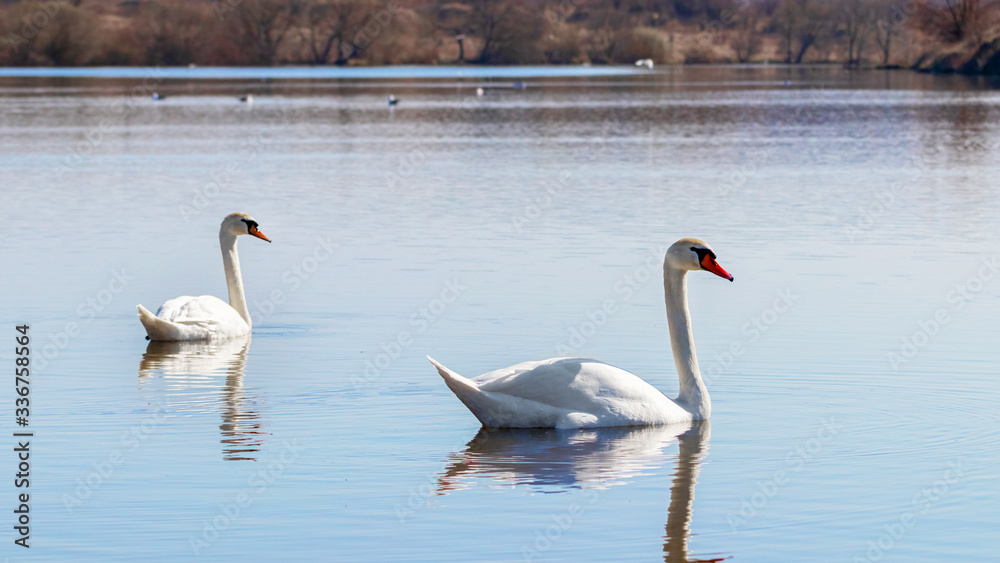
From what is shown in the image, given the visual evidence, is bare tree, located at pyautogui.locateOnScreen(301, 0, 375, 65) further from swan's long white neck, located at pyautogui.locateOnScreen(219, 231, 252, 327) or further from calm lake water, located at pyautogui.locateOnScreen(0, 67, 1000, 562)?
swan's long white neck, located at pyautogui.locateOnScreen(219, 231, 252, 327)

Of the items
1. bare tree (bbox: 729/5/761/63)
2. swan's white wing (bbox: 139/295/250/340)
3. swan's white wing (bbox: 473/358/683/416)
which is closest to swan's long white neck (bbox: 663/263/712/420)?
swan's white wing (bbox: 473/358/683/416)

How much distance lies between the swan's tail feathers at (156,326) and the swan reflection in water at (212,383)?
8 centimetres

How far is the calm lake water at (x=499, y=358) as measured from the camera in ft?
23.0

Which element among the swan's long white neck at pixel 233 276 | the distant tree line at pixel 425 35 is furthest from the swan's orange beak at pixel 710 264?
the distant tree line at pixel 425 35

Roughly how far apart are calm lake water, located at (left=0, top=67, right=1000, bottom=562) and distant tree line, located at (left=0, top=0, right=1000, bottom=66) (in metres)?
82.5

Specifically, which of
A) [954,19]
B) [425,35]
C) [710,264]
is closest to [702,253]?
[710,264]

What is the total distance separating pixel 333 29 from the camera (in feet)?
407

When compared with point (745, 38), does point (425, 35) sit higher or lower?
higher

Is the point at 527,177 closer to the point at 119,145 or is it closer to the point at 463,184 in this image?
the point at 463,184

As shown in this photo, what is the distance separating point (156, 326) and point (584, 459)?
15.1 feet

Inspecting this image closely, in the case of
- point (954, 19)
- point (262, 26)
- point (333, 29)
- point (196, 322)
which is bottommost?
point (196, 322)

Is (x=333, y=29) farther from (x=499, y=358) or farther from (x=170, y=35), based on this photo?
(x=499, y=358)

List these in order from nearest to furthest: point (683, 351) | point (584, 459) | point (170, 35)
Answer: point (584, 459), point (683, 351), point (170, 35)

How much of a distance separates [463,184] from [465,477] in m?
16.8
